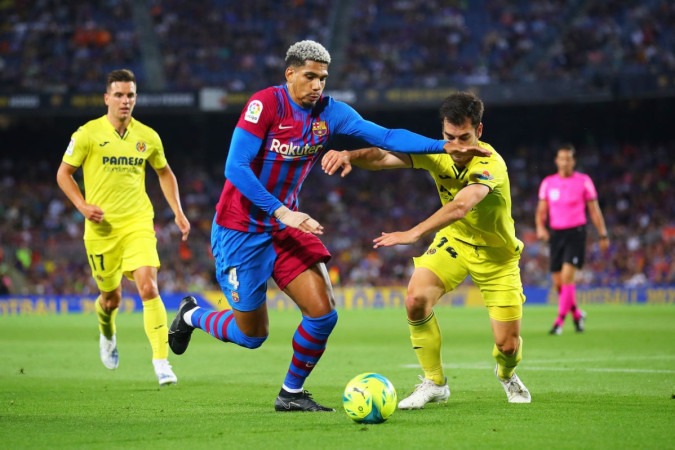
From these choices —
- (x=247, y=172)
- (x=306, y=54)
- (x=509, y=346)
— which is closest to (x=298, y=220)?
(x=247, y=172)

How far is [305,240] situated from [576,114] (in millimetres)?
30193

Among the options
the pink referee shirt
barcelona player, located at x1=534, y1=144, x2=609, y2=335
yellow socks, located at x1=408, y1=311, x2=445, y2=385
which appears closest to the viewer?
yellow socks, located at x1=408, y1=311, x2=445, y2=385

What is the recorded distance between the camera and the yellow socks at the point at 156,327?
9.47 metres

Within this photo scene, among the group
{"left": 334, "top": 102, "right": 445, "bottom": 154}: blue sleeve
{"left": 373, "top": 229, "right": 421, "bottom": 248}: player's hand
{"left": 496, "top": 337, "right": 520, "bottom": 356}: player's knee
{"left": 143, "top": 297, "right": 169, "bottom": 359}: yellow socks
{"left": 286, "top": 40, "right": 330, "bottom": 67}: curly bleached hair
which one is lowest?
{"left": 143, "top": 297, "right": 169, "bottom": 359}: yellow socks

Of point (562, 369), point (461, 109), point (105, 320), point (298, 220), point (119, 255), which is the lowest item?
point (562, 369)

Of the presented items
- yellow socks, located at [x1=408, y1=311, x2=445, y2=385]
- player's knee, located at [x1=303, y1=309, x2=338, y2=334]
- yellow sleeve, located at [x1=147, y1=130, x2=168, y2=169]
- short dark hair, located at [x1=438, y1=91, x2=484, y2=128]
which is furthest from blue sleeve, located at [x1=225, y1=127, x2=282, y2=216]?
yellow sleeve, located at [x1=147, y1=130, x2=168, y2=169]

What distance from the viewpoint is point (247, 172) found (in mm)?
6934

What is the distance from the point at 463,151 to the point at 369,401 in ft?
6.01

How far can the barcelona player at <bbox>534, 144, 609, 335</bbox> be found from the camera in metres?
16.0

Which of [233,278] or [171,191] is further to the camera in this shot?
[171,191]

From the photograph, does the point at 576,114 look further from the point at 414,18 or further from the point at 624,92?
the point at 414,18

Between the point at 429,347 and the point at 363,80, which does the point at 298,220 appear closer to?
the point at 429,347

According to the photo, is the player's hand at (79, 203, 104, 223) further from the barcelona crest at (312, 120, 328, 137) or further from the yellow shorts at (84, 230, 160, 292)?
the barcelona crest at (312, 120, 328, 137)

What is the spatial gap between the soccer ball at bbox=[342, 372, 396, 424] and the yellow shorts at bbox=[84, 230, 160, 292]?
3746mm
